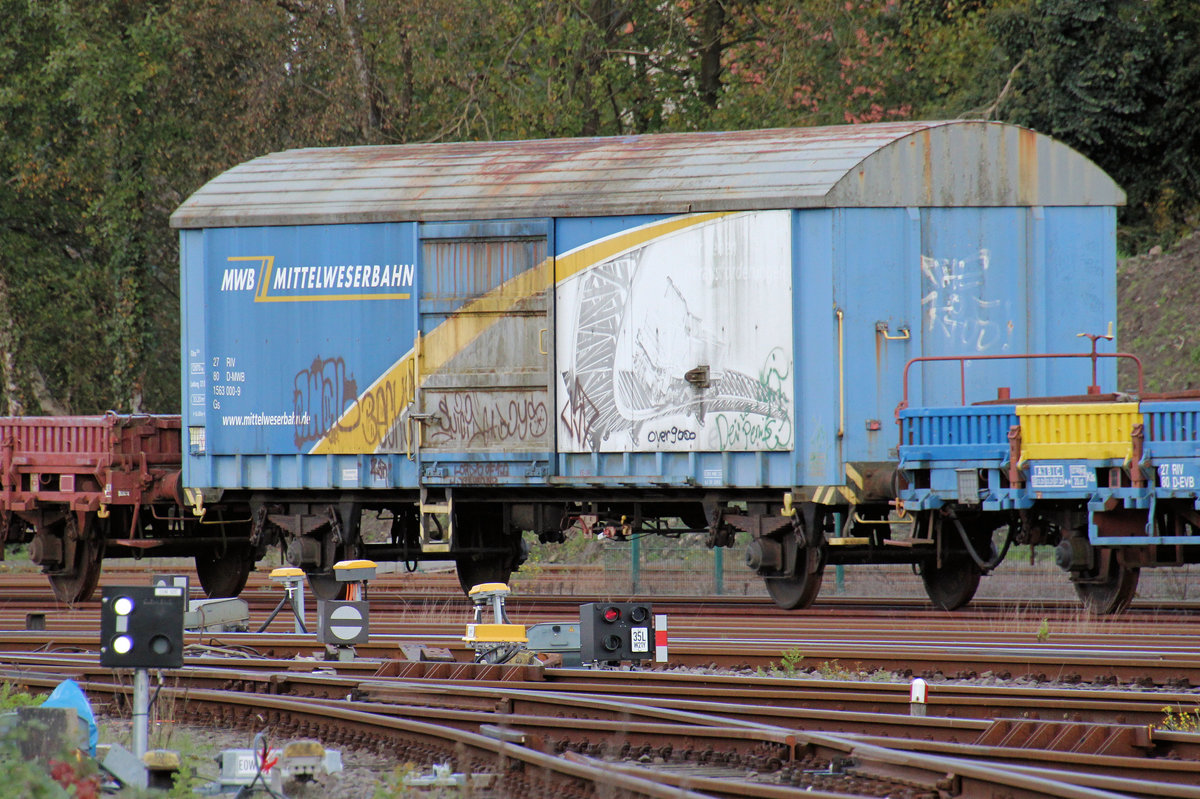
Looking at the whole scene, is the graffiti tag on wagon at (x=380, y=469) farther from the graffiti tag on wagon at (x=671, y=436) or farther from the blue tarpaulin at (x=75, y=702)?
the blue tarpaulin at (x=75, y=702)

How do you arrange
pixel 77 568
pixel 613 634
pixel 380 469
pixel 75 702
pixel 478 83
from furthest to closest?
1. pixel 478 83
2. pixel 77 568
3. pixel 380 469
4. pixel 613 634
5. pixel 75 702

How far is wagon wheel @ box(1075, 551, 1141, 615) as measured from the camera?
13.2 metres

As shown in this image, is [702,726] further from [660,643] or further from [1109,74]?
[1109,74]

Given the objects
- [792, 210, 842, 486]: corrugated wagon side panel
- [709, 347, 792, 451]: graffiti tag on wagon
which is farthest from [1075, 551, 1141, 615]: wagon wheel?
[709, 347, 792, 451]: graffiti tag on wagon

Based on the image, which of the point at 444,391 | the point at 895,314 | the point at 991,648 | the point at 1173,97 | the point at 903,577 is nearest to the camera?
the point at 991,648

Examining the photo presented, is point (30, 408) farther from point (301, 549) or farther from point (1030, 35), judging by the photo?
point (1030, 35)

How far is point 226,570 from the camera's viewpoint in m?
18.0

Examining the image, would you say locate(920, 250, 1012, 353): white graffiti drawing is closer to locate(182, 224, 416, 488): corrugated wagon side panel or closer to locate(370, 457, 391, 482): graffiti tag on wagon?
locate(182, 224, 416, 488): corrugated wagon side panel

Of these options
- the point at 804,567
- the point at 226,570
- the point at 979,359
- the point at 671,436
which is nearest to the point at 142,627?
the point at 671,436

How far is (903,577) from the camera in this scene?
19.7 meters

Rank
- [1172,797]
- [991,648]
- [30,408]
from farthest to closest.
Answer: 1. [30,408]
2. [991,648]
3. [1172,797]

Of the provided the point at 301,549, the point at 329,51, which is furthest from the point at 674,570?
the point at 329,51

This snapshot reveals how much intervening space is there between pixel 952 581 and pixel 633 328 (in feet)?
13.3

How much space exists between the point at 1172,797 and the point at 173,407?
31023 mm
